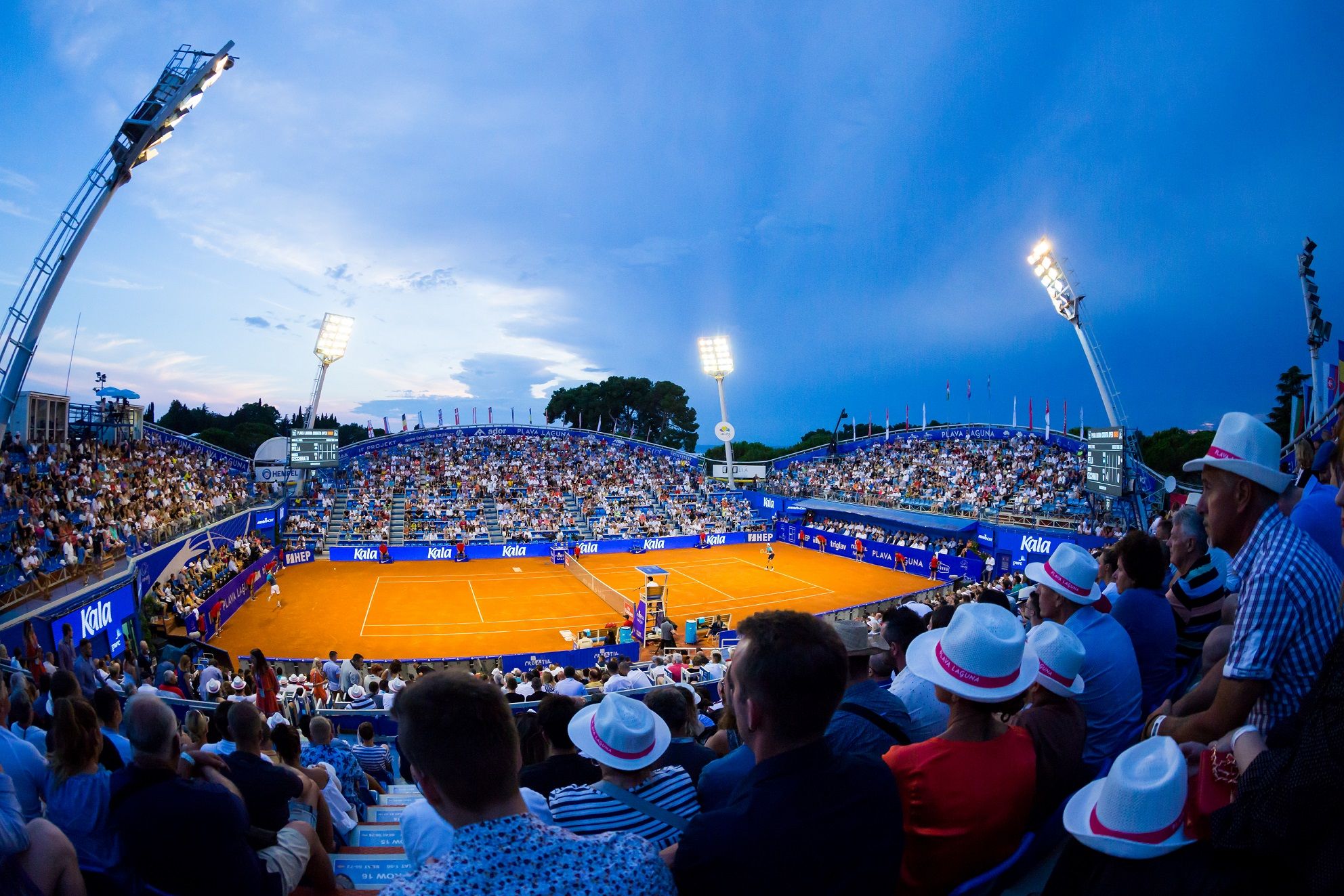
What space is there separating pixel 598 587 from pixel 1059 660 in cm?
2581

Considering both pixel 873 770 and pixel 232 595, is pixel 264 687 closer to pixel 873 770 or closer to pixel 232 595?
pixel 873 770

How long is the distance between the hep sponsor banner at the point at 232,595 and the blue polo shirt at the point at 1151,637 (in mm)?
24001

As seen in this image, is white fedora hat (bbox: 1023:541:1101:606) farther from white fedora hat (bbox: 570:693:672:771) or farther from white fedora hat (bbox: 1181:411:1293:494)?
white fedora hat (bbox: 570:693:672:771)

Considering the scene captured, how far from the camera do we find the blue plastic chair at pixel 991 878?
7.67ft

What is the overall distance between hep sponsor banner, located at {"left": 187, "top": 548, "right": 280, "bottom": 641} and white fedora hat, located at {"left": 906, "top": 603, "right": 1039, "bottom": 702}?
23.8 meters

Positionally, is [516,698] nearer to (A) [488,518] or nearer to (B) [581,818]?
(B) [581,818]

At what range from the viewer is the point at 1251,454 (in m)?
2.75

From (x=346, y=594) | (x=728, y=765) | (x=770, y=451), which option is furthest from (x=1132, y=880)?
(x=770, y=451)

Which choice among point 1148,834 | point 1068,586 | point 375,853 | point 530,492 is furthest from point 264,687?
point 530,492

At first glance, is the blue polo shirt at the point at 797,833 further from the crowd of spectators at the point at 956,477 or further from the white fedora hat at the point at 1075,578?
the crowd of spectators at the point at 956,477

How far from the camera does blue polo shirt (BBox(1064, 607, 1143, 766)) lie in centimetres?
342

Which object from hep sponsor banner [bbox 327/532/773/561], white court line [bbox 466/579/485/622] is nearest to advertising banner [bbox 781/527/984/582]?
hep sponsor banner [bbox 327/532/773/561]

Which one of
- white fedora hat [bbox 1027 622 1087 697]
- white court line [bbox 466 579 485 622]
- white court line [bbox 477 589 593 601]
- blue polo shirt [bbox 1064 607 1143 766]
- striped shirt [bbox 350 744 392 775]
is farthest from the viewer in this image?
white court line [bbox 477 589 593 601]

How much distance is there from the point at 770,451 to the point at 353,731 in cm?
8829
